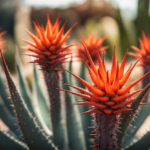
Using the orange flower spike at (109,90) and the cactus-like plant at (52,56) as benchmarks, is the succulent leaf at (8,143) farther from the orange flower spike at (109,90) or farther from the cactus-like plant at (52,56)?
the orange flower spike at (109,90)

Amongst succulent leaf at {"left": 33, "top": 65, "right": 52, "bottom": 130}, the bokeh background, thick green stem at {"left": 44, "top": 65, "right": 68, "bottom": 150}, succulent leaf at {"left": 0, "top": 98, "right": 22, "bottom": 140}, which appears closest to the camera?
thick green stem at {"left": 44, "top": 65, "right": 68, "bottom": 150}

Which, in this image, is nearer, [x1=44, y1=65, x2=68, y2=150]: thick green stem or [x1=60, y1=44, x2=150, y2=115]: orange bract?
[x1=60, y1=44, x2=150, y2=115]: orange bract

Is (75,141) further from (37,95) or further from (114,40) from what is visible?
(114,40)

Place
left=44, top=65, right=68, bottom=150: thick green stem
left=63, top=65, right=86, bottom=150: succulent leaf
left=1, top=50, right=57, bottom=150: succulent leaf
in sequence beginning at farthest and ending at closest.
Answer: left=63, top=65, right=86, bottom=150: succulent leaf
left=44, top=65, right=68, bottom=150: thick green stem
left=1, top=50, right=57, bottom=150: succulent leaf

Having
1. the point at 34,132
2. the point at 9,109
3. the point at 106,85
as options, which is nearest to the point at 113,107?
the point at 106,85

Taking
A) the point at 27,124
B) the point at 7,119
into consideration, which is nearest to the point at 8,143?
the point at 27,124

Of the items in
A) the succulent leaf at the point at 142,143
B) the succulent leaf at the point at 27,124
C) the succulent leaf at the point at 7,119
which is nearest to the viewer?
the succulent leaf at the point at 27,124

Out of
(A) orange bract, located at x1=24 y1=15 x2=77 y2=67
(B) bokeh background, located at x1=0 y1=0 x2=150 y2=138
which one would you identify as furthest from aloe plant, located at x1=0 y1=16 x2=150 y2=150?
(B) bokeh background, located at x1=0 y1=0 x2=150 y2=138

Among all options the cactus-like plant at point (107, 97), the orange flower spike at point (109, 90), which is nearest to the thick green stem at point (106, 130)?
the cactus-like plant at point (107, 97)

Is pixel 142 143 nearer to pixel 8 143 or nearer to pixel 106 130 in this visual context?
pixel 106 130

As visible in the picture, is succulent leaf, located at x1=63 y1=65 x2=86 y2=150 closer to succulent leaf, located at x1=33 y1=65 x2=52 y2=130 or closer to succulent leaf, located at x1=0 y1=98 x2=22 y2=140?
succulent leaf, located at x1=33 y1=65 x2=52 y2=130
